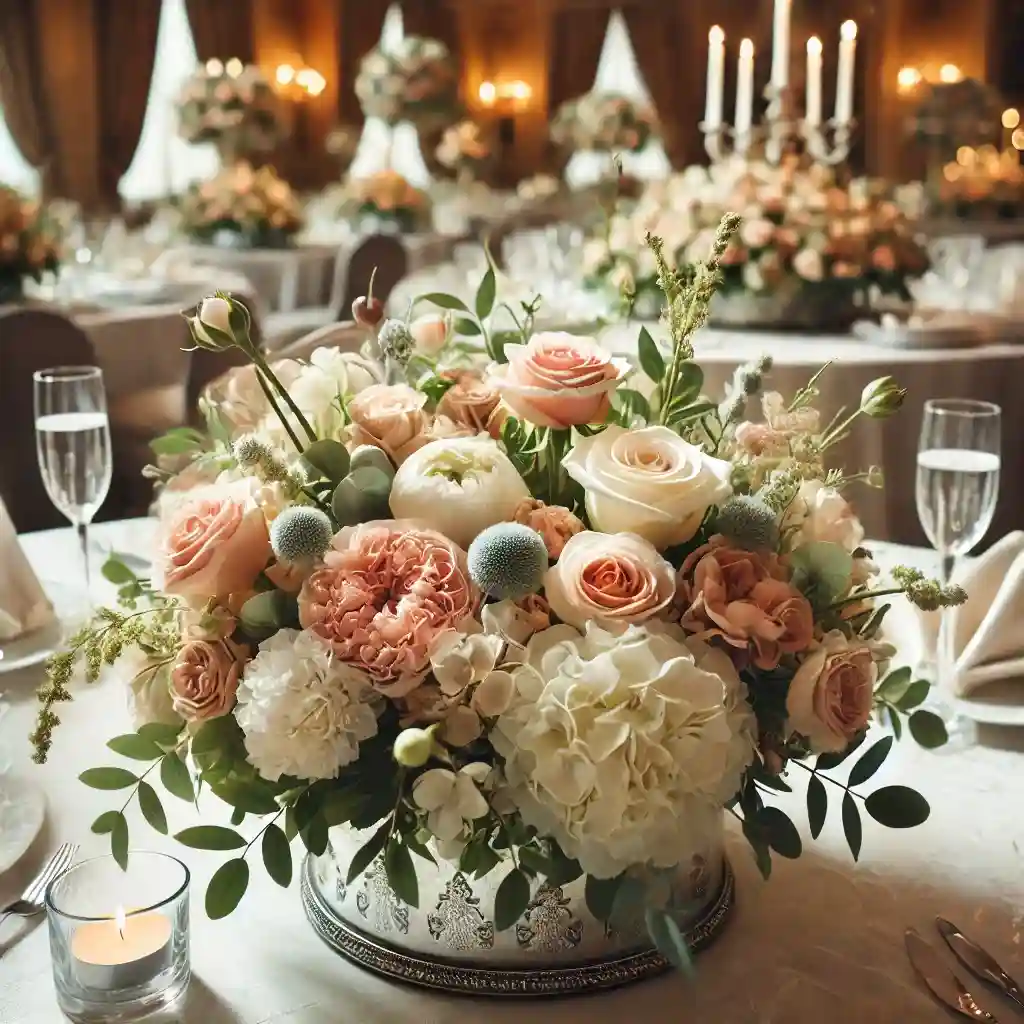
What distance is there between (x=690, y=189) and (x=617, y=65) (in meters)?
10.1

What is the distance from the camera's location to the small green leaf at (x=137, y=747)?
34.2 inches

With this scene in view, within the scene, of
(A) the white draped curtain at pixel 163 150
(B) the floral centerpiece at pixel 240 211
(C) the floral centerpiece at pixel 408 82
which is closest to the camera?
(B) the floral centerpiece at pixel 240 211

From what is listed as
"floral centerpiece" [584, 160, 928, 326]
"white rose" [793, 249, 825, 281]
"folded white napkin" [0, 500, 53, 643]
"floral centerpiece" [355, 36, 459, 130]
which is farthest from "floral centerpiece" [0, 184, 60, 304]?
"floral centerpiece" [355, 36, 459, 130]

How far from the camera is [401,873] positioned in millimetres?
797

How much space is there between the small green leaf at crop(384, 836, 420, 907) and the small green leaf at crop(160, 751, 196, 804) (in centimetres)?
16

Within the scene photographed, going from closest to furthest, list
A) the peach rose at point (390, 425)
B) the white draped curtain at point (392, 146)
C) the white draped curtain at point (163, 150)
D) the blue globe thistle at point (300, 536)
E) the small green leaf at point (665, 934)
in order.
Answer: the small green leaf at point (665, 934) < the blue globe thistle at point (300, 536) < the peach rose at point (390, 425) < the white draped curtain at point (163, 150) < the white draped curtain at point (392, 146)

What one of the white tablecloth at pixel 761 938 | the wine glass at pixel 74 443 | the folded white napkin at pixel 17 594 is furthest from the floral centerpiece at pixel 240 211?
the white tablecloth at pixel 761 938

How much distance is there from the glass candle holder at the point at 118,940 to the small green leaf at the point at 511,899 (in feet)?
0.69

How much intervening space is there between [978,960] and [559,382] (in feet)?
1.69

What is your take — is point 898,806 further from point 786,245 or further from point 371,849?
point 786,245

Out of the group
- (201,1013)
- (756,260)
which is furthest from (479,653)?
(756,260)

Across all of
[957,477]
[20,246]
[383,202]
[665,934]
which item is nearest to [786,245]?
[957,477]

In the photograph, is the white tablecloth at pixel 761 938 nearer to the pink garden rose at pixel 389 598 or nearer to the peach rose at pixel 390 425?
the pink garden rose at pixel 389 598

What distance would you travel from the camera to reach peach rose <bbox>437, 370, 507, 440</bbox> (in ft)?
3.23
